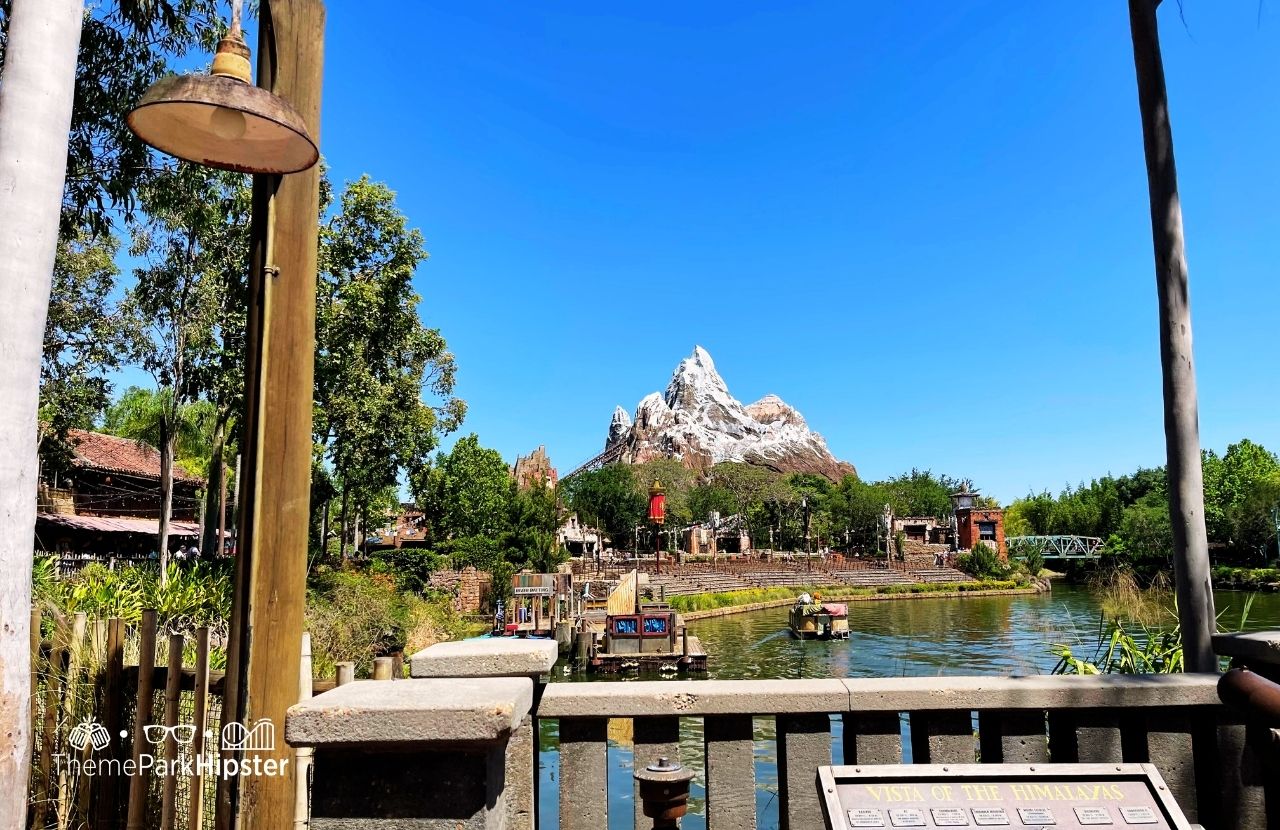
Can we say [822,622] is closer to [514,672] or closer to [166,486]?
[166,486]

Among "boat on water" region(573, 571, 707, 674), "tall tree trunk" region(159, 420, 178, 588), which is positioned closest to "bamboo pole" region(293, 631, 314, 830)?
"tall tree trunk" region(159, 420, 178, 588)

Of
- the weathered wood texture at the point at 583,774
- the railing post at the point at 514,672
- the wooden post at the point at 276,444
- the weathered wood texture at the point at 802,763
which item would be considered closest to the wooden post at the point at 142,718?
the wooden post at the point at 276,444

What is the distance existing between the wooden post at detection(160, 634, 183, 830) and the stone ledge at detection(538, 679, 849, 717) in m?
1.63

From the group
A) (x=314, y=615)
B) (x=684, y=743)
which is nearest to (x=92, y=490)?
(x=314, y=615)

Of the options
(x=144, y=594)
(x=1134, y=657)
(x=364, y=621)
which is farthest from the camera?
(x=364, y=621)

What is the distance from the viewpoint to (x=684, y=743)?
43.4 ft

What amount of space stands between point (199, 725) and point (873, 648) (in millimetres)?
27490

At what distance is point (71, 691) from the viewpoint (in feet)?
11.7

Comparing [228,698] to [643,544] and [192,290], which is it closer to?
[192,290]

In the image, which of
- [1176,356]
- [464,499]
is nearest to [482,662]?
[1176,356]

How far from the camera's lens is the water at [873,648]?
11.2 m

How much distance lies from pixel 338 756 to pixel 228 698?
2.04 ft

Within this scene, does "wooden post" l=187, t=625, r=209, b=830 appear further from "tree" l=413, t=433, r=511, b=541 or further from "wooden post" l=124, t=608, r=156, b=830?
"tree" l=413, t=433, r=511, b=541

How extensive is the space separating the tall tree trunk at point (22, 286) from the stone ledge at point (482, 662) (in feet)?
4.22
